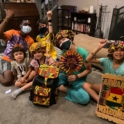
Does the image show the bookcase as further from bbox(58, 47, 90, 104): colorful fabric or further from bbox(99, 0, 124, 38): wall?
bbox(58, 47, 90, 104): colorful fabric

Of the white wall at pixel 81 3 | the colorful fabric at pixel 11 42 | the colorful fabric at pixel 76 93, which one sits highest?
the white wall at pixel 81 3

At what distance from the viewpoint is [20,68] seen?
1.97 meters

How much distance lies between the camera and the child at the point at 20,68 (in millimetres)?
1903

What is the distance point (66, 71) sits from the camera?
1583 mm

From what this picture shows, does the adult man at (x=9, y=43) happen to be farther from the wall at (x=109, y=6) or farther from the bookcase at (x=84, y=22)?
the wall at (x=109, y=6)

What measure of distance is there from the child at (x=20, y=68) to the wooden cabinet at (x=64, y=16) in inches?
103

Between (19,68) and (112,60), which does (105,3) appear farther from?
(19,68)

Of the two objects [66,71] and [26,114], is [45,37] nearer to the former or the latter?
[66,71]

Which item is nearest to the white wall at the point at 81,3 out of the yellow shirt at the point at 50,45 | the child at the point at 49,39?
the child at the point at 49,39

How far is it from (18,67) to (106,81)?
45.2 inches

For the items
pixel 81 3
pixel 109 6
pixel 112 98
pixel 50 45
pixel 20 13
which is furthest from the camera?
pixel 81 3

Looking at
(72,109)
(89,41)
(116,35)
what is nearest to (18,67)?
(72,109)

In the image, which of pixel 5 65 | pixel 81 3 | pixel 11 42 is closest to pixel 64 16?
pixel 81 3

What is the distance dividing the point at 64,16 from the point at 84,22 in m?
0.79
